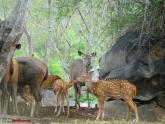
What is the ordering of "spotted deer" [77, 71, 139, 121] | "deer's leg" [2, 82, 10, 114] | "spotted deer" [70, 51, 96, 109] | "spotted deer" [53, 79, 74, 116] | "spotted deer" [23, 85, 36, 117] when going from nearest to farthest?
"spotted deer" [77, 71, 139, 121] < "deer's leg" [2, 82, 10, 114] < "spotted deer" [53, 79, 74, 116] < "spotted deer" [23, 85, 36, 117] < "spotted deer" [70, 51, 96, 109]

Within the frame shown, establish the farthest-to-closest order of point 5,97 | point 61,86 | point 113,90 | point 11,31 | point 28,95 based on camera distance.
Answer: point 28,95 < point 61,86 < point 5,97 < point 113,90 < point 11,31

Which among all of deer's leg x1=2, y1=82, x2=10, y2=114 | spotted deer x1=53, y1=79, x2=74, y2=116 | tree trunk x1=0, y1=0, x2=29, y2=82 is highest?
tree trunk x1=0, y1=0, x2=29, y2=82

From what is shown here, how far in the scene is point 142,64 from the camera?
15.7 meters

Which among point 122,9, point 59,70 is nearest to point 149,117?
point 122,9

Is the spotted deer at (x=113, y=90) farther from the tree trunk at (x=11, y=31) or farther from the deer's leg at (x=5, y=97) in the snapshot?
the tree trunk at (x=11, y=31)

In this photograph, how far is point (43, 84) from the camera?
16422 millimetres

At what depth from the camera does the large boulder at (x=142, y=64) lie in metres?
15.5

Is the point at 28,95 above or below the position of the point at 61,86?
below

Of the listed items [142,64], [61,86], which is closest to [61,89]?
[61,86]

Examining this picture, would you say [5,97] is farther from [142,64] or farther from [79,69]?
[79,69]

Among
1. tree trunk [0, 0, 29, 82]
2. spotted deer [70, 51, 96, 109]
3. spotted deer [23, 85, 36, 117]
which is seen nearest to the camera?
tree trunk [0, 0, 29, 82]

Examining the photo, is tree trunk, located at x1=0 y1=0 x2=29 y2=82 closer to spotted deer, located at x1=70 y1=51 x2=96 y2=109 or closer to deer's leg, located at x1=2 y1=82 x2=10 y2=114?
deer's leg, located at x1=2 y1=82 x2=10 y2=114

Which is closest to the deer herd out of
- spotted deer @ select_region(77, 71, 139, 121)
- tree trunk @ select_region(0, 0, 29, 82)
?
spotted deer @ select_region(77, 71, 139, 121)

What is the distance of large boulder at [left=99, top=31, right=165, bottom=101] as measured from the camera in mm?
15461
